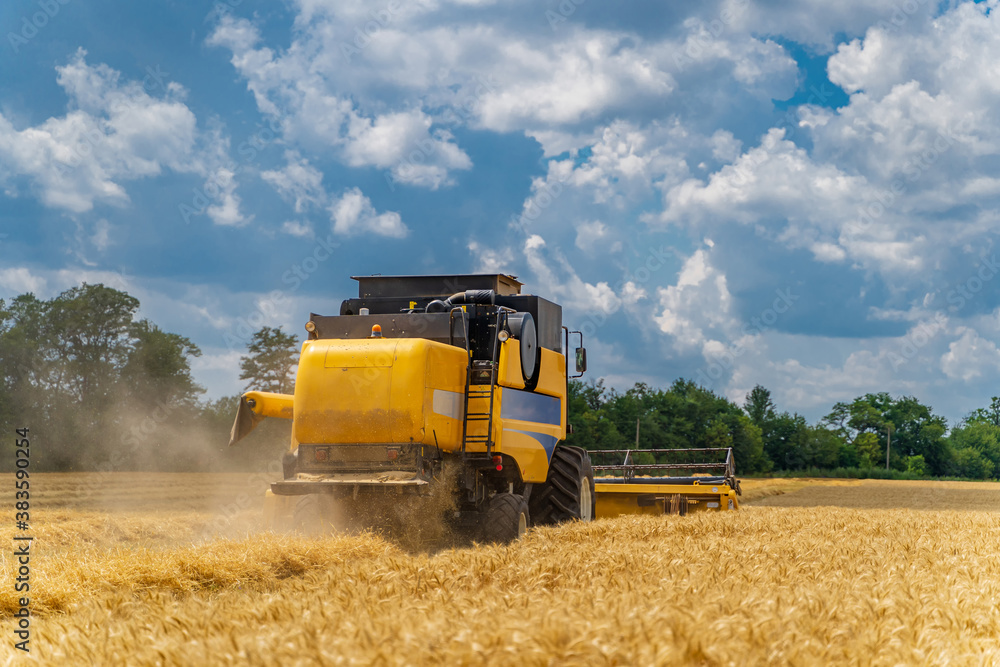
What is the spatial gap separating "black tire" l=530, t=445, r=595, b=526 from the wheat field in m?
2.17

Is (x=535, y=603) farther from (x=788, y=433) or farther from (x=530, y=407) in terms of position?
(x=788, y=433)

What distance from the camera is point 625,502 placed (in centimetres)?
1495

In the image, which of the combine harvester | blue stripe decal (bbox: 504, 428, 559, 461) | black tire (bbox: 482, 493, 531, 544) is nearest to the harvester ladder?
the combine harvester

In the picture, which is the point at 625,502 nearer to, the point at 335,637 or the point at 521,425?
the point at 521,425

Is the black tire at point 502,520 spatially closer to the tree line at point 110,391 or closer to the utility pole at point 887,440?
the tree line at point 110,391

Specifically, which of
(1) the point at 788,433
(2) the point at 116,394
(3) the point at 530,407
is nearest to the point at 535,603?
(3) the point at 530,407

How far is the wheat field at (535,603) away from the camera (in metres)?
3.15

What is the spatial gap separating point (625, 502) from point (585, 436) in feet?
137

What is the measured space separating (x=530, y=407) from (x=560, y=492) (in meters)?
1.52

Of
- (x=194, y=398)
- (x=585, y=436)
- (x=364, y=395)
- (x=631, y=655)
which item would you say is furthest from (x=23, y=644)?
(x=585, y=436)

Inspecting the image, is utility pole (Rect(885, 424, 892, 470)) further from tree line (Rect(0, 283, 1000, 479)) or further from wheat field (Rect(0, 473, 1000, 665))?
wheat field (Rect(0, 473, 1000, 665))

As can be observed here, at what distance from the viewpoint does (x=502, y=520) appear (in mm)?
9297

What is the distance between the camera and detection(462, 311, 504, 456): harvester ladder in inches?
372

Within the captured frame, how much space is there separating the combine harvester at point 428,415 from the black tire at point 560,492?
0.02 metres
